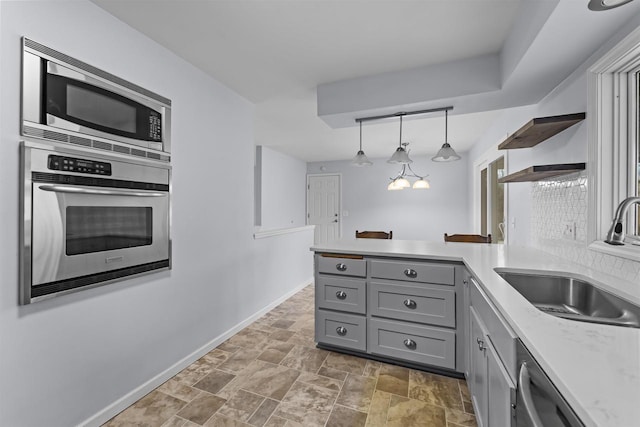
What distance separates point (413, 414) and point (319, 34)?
2477 mm

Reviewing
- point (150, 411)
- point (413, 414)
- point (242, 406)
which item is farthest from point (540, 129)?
point (150, 411)

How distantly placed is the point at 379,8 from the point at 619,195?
5.50 feet

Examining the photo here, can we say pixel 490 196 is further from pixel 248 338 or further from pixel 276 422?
pixel 276 422

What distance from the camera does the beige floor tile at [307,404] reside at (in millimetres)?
1739

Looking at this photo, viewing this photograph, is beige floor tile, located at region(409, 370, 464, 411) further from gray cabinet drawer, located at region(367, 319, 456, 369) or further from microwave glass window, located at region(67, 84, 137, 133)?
microwave glass window, located at region(67, 84, 137, 133)

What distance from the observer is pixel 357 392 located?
199cm

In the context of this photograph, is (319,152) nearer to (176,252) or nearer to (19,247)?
(176,252)

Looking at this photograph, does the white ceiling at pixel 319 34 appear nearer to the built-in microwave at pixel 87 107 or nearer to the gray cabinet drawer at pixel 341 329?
the built-in microwave at pixel 87 107

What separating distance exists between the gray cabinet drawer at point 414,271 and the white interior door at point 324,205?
4523 mm

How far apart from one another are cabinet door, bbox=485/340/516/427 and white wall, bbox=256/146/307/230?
4605 millimetres

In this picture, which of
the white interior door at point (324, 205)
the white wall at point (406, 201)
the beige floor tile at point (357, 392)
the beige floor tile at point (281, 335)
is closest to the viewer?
the beige floor tile at point (357, 392)

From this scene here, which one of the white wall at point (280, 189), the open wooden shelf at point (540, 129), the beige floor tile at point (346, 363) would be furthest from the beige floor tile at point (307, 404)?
the white wall at point (280, 189)

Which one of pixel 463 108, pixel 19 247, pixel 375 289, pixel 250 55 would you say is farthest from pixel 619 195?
pixel 19 247

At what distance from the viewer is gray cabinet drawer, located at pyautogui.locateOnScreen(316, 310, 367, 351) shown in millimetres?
2391
